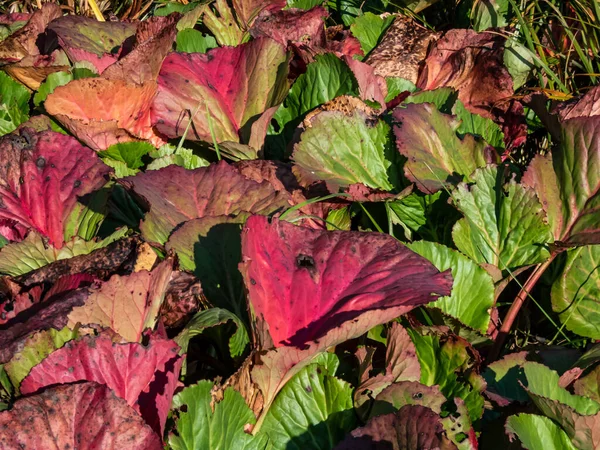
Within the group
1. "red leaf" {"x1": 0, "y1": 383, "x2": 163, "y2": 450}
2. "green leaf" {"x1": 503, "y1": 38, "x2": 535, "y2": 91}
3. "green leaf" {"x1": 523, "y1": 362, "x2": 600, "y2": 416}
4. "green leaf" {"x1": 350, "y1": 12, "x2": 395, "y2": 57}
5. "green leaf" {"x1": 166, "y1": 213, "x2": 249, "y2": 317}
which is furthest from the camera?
"green leaf" {"x1": 350, "y1": 12, "x2": 395, "y2": 57}

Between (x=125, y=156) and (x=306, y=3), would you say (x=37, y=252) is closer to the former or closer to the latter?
(x=125, y=156)

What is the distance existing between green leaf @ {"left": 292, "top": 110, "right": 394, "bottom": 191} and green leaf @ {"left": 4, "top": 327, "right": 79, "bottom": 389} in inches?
24.1

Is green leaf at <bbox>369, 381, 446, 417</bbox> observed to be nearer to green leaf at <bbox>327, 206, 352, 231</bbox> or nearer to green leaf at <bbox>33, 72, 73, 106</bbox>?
green leaf at <bbox>327, 206, 352, 231</bbox>

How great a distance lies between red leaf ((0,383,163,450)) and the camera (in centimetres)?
96

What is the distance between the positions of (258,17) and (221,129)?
455 mm

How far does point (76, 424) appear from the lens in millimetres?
972

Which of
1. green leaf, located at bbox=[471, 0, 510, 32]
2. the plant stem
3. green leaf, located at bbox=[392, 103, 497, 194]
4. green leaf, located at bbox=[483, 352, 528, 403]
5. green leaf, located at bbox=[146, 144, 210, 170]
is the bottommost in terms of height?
the plant stem

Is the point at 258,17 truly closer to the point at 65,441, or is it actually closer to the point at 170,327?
the point at 170,327

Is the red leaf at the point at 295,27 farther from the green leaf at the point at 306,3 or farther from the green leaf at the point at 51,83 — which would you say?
the green leaf at the point at 51,83

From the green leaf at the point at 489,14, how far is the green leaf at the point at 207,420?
150 cm

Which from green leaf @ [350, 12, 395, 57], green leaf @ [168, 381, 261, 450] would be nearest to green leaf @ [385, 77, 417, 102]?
green leaf @ [350, 12, 395, 57]

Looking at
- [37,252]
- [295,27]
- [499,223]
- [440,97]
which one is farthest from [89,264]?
[295,27]

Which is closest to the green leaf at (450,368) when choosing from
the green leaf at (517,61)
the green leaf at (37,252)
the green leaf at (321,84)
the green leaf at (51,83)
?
the green leaf at (37,252)

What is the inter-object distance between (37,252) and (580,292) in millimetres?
1035
